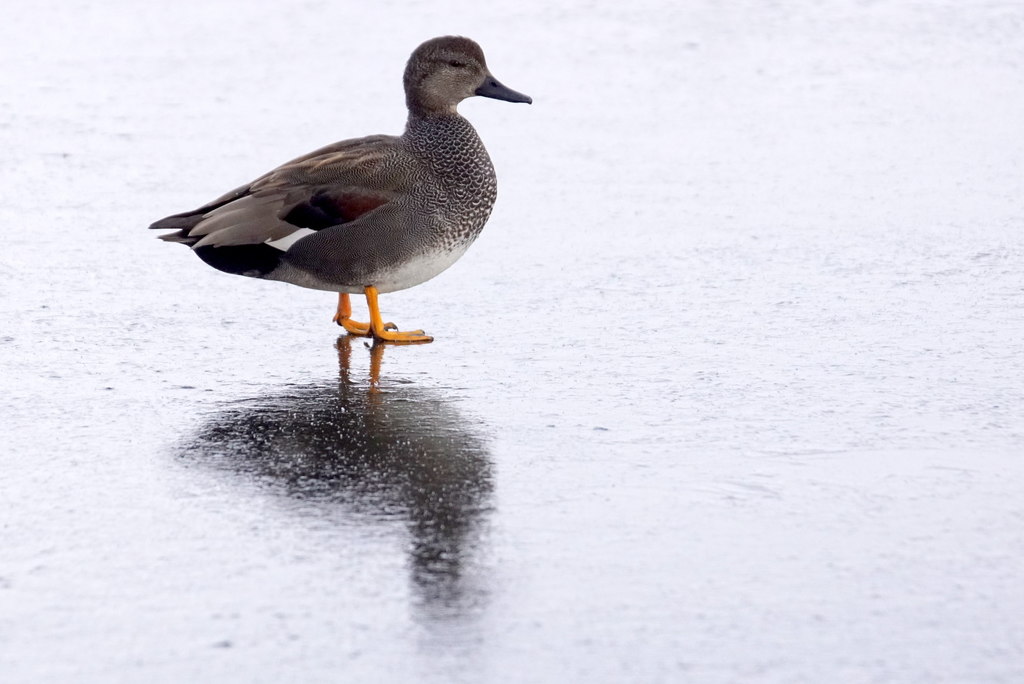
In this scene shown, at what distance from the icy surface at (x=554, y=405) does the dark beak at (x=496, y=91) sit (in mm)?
694

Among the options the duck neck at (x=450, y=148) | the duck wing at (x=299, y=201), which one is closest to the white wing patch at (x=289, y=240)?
the duck wing at (x=299, y=201)

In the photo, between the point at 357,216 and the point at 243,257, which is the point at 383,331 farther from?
the point at 243,257

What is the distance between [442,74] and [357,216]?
0.79 m

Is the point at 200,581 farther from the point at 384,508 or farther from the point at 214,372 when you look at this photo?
the point at 214,372

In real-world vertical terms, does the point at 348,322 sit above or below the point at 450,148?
below

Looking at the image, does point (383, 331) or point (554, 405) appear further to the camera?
point (383, 331)

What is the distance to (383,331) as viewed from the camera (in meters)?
5.60

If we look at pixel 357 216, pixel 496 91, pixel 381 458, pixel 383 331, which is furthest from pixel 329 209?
pixel 381 458

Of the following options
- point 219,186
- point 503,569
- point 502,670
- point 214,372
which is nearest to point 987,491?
point 503,569

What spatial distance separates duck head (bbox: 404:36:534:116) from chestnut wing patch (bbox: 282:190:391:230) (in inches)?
22.2

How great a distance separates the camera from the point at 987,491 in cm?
393

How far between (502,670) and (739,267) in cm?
358

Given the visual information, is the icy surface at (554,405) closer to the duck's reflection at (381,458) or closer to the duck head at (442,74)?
the duck's reflection at (381,458)

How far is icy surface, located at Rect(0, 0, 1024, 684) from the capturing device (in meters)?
3.19
